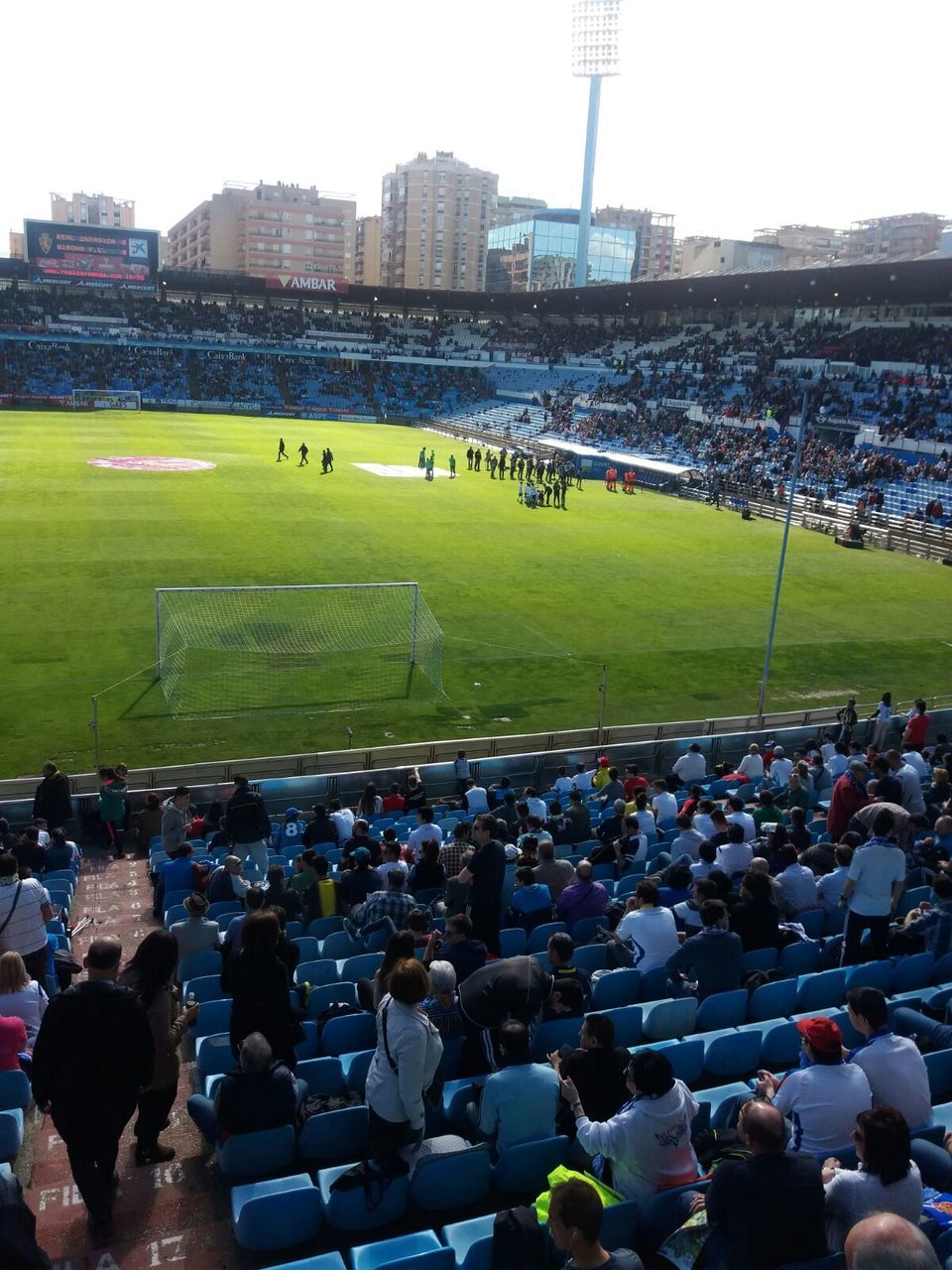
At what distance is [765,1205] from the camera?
12.8 feet

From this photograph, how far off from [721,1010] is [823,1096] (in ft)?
6.82

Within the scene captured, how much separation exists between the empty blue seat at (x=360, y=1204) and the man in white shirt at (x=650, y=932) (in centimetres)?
288

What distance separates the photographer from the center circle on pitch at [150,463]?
44.5 m

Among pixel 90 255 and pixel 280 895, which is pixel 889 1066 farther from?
pixel 90 255

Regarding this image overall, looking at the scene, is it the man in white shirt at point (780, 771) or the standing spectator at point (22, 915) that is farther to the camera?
the man in white shirt at point (780, 771)

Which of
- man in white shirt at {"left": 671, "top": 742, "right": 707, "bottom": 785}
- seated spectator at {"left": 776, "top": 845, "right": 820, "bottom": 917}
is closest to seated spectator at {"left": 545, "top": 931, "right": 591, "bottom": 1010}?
seated spectator at {"left": 776, "top": 845, "right": 820, "bottom": 917}

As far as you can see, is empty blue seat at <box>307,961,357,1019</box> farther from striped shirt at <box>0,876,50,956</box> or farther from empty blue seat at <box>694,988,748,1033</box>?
empty blue seat at <box>694,988,748,1033</box>

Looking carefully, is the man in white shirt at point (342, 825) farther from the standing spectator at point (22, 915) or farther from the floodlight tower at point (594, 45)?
the floodlight tower at point (594, 45)

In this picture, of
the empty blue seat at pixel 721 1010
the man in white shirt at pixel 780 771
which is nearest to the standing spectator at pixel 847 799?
the man in white shirt at pixel 780 771

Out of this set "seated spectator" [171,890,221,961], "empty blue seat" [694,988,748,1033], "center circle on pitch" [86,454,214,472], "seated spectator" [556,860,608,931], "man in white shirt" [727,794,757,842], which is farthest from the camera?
"center circle on pitch" [86,454,214,472]

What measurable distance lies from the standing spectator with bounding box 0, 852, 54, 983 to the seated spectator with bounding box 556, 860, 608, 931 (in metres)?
4.08

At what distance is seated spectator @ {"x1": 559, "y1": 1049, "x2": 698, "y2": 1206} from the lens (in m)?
4.71

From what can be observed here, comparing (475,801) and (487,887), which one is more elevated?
(487,887)

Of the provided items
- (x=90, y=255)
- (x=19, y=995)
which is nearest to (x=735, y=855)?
(x=19, y=995)
